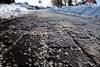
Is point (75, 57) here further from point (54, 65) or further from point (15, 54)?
point (15, 54)

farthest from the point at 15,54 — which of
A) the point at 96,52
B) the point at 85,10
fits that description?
the point at 85,10

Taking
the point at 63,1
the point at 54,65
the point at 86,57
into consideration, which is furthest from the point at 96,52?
the point at 63,1

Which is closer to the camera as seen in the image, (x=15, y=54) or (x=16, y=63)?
(x=16, y=63)

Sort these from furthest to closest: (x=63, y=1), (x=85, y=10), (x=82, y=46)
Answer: (x=63, y=1) < (x=85, y=10) < (x=82, y=46)

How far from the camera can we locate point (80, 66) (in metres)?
1.73

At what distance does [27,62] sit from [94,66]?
1.79 ft

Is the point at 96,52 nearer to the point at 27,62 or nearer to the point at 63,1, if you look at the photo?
the point at 27,62

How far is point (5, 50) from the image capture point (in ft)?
7.18

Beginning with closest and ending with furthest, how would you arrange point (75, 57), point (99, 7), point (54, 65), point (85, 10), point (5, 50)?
point (54, 65) → point (75, 57) → point (5, 50) → point (99, 7) → point (85, 10)

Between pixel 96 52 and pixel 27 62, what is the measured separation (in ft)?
2.75

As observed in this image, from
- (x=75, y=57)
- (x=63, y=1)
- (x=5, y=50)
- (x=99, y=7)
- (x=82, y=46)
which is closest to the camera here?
(x=75, y=57)

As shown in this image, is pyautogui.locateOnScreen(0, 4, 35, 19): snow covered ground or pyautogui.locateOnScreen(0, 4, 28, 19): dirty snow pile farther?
pyautogui.locateOnScreen(0, 4, 28, 19): dirty snow pile

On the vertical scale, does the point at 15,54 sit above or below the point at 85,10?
above

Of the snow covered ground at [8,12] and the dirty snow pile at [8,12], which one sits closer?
the snow covered ground at [8,12]
